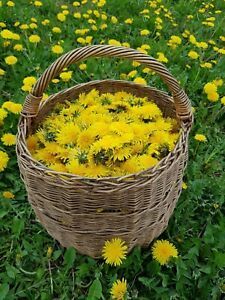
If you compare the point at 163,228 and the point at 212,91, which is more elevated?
the point at 212,91

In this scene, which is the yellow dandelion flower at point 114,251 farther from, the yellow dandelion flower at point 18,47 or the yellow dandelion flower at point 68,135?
the yellow dandelion flower at point 18,47

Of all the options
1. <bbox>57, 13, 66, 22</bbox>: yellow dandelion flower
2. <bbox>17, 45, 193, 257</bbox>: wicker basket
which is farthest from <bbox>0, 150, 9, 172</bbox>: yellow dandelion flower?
<bbox>57, 13, 66, 22</bbox>: yellow dandelion flower

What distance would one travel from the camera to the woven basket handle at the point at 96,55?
1450mm

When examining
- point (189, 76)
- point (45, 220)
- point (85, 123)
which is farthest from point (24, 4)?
point (45, 220)

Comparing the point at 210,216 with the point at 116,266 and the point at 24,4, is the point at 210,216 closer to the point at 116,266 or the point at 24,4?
the point at 116,266

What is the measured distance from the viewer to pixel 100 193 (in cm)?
134

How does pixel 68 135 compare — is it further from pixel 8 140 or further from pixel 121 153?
pixel 8 140

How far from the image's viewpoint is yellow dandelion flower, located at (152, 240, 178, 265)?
1.62 m

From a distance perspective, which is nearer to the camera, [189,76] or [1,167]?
[1,167]

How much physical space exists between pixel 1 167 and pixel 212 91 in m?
1.20

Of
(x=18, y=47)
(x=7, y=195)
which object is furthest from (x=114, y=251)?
(x=18, y=47)

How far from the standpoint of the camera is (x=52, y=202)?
4.72 ft

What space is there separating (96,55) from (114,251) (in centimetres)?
71

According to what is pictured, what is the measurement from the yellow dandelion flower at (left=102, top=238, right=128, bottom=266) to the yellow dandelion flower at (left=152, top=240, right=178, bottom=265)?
152 mm
